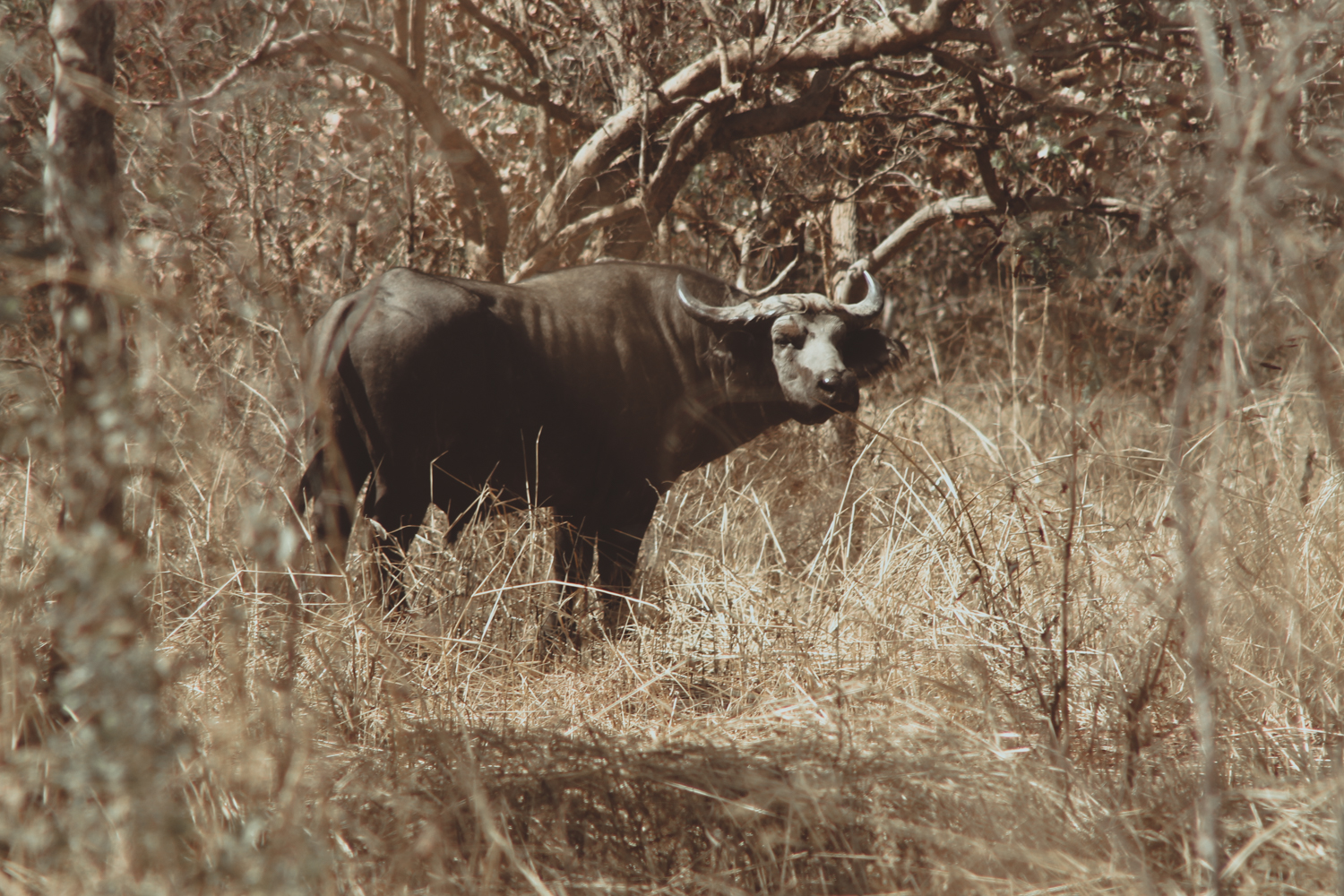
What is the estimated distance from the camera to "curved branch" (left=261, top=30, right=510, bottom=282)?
5.23 meters

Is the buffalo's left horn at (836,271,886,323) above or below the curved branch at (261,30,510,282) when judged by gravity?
below

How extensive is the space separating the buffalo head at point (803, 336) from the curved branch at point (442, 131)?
1611 millimetres

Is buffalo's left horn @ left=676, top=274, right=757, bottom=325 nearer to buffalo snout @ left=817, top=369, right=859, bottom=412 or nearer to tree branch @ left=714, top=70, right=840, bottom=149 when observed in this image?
buffalo snout @ left=817, top=369, right=859, bottom=412

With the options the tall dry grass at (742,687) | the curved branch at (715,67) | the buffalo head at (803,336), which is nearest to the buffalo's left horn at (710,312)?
the buffalo head at (803,336)

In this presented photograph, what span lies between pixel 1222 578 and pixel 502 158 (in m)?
5.18

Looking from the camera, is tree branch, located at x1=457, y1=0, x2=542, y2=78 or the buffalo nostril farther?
tree branch, located at x1=457, y1=0, x2=542, y2=78

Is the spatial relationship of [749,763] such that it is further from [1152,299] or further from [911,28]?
[1152,299]

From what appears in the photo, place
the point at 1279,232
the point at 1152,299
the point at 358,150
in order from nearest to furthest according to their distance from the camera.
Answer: the point at 1279,232 < the point at 358,150 < the point at 1152,299

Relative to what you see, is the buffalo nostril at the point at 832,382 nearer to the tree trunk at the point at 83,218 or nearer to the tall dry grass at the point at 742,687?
the tall dry grass at the point at 742,687

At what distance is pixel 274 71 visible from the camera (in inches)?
218

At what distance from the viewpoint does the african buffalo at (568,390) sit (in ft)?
13.7

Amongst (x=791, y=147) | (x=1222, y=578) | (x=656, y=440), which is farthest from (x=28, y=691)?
(x=791, y=147)

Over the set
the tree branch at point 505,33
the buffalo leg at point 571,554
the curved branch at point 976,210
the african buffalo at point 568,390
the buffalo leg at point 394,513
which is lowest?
the buffalo leg at point 571,554

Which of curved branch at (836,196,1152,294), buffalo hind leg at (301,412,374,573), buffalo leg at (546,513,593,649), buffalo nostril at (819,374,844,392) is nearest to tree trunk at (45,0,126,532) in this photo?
buffalo hind leg at (301,412,374,573)
